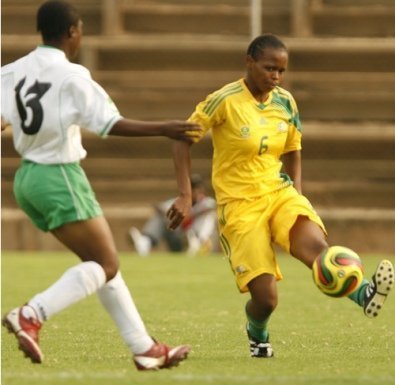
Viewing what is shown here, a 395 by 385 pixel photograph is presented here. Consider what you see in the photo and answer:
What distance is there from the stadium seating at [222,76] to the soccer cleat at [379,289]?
1678 cm

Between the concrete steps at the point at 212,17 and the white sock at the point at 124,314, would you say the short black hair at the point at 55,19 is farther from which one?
the concrete steps at the point at 212,17

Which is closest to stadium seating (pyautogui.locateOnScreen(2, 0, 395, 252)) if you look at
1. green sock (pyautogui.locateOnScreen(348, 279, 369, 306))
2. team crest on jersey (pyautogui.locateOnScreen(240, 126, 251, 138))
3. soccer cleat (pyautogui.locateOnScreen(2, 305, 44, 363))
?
team crest on jersey (pyautogui.locateOnScreen(240, 126, 251, 138))

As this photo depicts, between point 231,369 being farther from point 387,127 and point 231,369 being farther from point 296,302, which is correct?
point 387,127

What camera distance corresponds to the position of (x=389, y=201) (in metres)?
24.9

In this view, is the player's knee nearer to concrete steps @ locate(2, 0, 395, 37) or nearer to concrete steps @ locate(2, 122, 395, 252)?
concrete steps @ locate(2, 122, 395, 252)

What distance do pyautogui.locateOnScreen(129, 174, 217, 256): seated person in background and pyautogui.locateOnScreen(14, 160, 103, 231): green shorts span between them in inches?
610

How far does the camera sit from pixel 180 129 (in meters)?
6.78

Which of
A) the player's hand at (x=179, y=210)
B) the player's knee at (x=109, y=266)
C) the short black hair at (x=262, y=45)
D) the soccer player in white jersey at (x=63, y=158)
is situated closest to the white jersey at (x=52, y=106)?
the soccer player in white jersey at (x=63, y=158)

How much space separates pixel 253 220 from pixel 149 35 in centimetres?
1834

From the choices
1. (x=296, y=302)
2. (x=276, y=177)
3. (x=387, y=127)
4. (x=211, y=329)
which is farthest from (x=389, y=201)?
(x=276, y=177)

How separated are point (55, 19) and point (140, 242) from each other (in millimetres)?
15728

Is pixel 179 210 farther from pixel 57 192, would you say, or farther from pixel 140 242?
pixel 140 242

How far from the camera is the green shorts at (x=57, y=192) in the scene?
272 inches

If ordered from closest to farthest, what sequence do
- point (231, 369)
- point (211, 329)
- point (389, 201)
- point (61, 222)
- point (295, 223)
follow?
point (61, 222) < point (231, 369) < point (295, 223) < point (211, 329) < point (389, 201)
